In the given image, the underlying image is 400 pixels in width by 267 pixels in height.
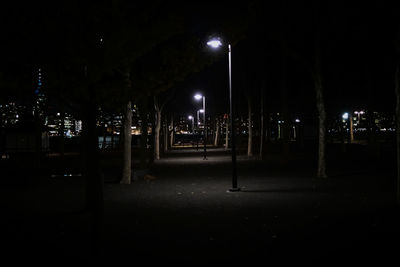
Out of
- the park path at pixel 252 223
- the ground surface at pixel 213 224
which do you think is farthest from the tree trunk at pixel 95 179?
the park path at pixel 252 223

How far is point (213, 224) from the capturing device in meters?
11.0

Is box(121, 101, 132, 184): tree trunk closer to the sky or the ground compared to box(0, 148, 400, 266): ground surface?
closer to the sky

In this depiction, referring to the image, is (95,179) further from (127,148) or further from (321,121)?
(321,121)

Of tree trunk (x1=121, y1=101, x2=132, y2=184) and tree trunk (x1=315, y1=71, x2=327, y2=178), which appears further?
tree trunk (x1=315, y1=71, x2=327, y2=178)

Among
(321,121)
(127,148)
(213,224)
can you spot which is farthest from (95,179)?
(321,121)

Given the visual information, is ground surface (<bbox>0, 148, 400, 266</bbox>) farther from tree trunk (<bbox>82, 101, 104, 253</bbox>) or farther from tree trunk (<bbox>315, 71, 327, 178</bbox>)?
tree trunk (<bbox>315, 71, 327, 178</bbox>)

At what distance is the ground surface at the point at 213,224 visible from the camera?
808cm

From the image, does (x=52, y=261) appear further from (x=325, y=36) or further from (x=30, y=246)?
(x=325, y=36)

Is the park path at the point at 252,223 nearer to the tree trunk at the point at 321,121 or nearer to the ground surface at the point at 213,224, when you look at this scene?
the ground surface at the point at 213,224

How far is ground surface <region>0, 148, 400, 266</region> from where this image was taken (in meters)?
8.08

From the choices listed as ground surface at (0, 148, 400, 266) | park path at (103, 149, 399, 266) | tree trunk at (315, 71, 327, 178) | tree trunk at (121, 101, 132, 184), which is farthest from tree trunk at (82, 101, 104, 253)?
tree trunk at (315, 71, 327, 178)

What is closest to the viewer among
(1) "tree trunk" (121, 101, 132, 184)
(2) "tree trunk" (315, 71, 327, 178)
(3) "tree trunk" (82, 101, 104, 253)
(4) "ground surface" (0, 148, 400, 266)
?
(3) "tree trunk" (82, 101, 104, 253)

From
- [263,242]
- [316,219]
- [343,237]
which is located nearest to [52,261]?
[263,242]

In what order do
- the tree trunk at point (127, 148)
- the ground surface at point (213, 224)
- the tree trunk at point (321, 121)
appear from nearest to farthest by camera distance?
the ground surface at point (213, 224), the tree trunk at point (127, 148), the tree trunk at point (321, 121)
